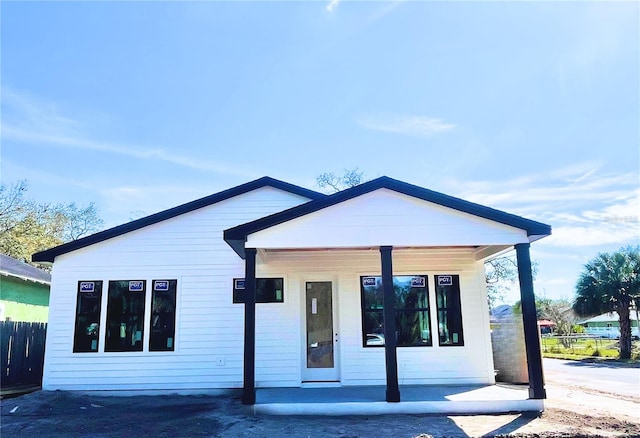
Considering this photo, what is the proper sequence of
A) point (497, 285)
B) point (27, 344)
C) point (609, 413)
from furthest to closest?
1. point (497, 285)
2. point (27, 344)
3. point (609, 413)

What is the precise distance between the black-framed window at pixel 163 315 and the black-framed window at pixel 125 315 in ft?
0.77

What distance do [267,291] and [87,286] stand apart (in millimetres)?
3955

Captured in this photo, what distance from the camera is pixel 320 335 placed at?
392 inches

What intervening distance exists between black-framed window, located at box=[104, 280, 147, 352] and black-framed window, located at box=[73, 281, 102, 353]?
24 centimetres

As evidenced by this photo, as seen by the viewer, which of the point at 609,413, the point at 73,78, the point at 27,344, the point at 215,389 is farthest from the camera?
the point at 73,78

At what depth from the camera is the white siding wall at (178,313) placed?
966cm

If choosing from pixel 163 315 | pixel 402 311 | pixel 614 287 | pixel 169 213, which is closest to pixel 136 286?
pixel 163 315

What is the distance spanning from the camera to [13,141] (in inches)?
672

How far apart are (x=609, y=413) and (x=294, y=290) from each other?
237 inches

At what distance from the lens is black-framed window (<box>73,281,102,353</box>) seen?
9.80 m

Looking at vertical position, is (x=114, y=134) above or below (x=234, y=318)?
above

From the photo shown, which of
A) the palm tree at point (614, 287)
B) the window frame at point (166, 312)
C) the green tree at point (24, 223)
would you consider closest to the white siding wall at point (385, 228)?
the window frame at point (166, 312)

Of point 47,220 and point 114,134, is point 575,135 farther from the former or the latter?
point 47,220

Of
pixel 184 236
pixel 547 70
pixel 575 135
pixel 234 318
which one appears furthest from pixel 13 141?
pixel 575 135
